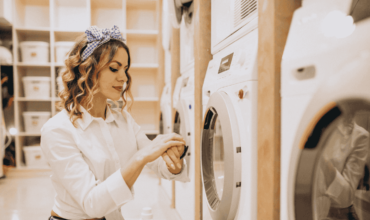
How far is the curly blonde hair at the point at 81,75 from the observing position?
997mm

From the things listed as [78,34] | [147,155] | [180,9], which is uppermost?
[78,34]

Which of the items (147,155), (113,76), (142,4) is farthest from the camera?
(142,4)

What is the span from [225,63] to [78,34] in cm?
289

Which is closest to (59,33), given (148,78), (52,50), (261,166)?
(52,50)

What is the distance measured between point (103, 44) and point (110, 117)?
318mm

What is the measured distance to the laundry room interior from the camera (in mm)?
521

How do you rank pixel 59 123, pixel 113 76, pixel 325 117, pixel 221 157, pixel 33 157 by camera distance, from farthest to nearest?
pixel 33 157, pixel 221 157, pixel 113 76, pixel 59 123, pixel 325 117

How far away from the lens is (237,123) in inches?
35.6

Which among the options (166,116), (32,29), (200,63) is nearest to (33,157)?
(32,29)

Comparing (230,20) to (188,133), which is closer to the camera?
(230,20)

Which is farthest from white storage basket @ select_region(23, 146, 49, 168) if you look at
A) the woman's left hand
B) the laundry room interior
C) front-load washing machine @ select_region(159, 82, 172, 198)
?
the woman's left hand

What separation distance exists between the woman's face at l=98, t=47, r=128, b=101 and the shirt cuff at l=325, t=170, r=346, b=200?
2.70ft

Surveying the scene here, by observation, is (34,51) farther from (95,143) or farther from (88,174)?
(88,174)

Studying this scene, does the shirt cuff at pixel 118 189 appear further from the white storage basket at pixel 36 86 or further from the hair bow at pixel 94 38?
the white storage basket at pixel 36 86
